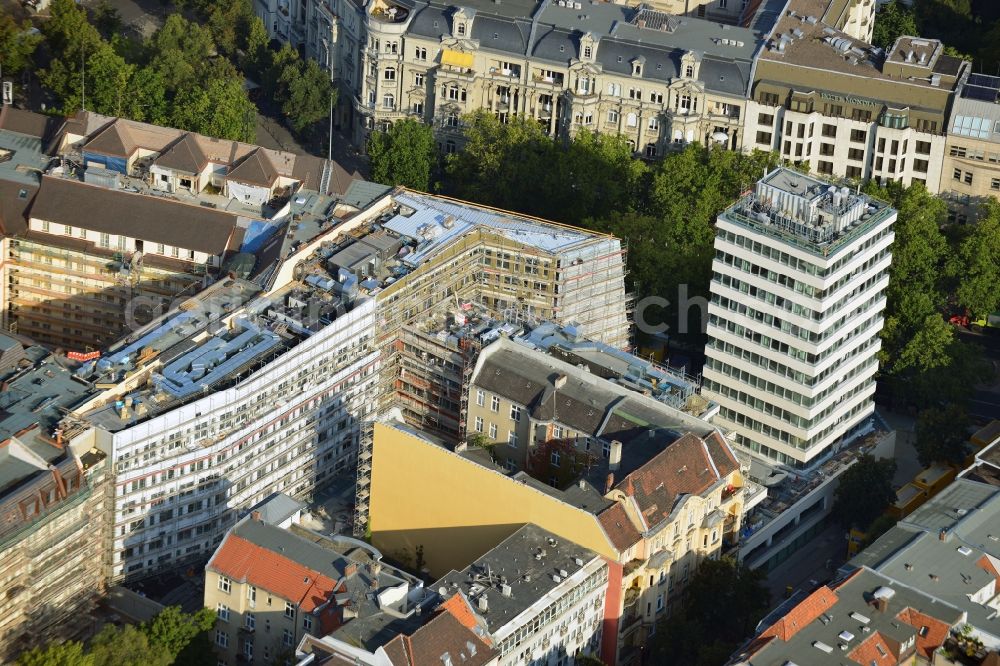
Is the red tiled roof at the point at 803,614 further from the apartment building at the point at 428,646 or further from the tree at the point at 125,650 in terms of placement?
the tree at the point at 125,650

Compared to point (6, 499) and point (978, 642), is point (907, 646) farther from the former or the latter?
point (6, 499)

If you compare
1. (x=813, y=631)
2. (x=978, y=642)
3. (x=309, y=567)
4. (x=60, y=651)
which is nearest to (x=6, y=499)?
(x=60, y=651)

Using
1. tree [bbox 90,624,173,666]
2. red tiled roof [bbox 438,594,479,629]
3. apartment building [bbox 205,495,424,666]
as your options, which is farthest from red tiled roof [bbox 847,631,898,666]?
tree [bbox 90,624,173,666]

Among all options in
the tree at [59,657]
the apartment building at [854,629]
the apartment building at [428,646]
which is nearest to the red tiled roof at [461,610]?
the apartment building at [428,646]

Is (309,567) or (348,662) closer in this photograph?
(348,662)

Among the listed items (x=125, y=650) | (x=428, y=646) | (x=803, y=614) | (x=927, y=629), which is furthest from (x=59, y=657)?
(x=927, y=629)

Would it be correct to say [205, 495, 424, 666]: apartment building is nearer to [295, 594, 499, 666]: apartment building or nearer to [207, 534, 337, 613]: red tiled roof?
[207, 534, 337, 613]: red tiled roof

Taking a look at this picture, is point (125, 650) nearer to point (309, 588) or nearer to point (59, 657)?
point (59, 657)
